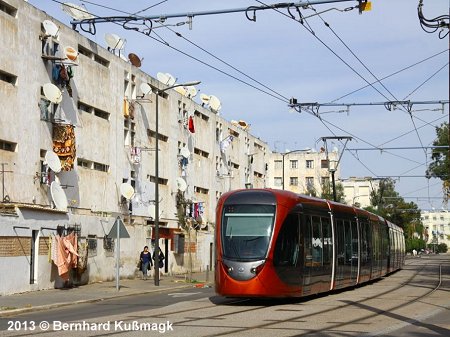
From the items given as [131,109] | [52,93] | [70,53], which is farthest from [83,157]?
[131,109]

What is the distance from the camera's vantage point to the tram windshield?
68.6 feet

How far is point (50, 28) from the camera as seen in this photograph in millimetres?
33688

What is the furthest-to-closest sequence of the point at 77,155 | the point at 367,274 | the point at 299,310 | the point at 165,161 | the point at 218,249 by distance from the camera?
the point at 165,161 < the point at 77,155 < the point at 367,274 < the point at 218,249 < the point at 299,310

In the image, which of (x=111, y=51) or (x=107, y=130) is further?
(x=111, y=51)

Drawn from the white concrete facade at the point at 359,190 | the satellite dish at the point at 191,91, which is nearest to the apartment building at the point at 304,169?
the white concrete facade at the point at 359,190

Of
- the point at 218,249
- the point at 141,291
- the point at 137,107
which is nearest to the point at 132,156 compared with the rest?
the point at 137,107

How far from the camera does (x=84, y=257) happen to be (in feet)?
114

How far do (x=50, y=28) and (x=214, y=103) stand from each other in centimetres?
2977

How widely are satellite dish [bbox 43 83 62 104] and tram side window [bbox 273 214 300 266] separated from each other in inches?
575

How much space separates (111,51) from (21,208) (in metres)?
16.2

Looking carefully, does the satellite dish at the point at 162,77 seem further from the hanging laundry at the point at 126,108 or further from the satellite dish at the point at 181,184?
the hanging laundry at the point at 126,108

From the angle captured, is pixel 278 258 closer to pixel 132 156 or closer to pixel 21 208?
pixel 21 208

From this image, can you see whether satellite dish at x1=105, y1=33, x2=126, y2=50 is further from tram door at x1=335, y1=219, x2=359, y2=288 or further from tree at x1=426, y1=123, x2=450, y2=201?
tree at x1=426, y1=123, x2=450, y2=201

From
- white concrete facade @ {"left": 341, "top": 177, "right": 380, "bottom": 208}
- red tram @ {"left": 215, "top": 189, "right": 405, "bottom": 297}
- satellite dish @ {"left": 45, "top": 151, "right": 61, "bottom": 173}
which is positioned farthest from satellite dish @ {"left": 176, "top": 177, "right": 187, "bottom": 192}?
white concrete facade @ {"left": 341, "top": 177, "right": 380, "bottom": 208}
